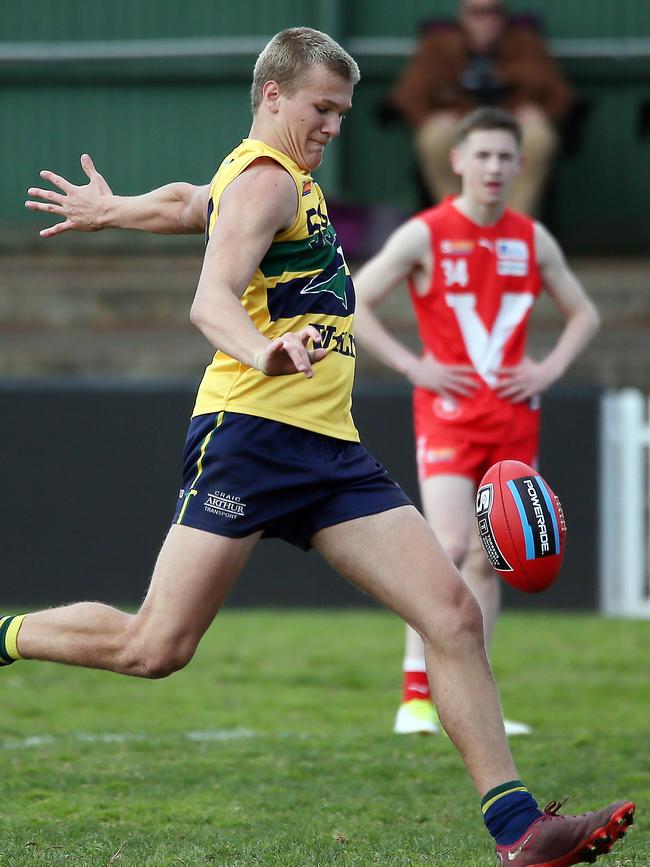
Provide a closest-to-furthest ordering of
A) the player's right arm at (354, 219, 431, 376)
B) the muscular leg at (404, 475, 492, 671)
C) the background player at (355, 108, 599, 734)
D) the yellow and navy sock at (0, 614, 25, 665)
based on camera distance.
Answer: the yellow and navy sock at (0, 614, 25, 665), the muscular leg at (404, 475, 492, 671), the background player at (355, 108, 599, 734), the player's right arm at (354, 219, 431, 376)

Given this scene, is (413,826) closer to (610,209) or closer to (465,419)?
(465,419)

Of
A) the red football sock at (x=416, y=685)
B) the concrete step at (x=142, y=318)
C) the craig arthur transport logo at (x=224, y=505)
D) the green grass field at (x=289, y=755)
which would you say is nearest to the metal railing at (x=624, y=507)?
the green grass field at (x=289, y=755)

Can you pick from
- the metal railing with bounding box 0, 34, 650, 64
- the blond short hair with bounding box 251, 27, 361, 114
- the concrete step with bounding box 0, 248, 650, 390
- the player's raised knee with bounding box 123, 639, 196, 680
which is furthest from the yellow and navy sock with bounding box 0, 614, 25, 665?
the metal railing with bounding box 0, 34, 650, 64

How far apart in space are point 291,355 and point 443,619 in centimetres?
100

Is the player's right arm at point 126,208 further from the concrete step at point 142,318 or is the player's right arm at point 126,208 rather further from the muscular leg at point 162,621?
the concrete step at point 142,318

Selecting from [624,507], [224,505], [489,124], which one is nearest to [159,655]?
[224,505]

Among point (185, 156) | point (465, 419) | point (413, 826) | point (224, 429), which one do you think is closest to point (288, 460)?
point (224, 429)

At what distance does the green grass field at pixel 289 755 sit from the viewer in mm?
4945

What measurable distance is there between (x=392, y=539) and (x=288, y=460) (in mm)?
380

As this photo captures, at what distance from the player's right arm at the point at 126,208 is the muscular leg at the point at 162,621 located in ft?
3.57

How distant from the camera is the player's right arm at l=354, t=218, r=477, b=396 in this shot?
691 centimetres

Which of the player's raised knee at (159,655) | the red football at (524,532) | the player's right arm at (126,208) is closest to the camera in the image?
the player's raised knee at (159,655)

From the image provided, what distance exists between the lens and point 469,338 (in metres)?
6.95

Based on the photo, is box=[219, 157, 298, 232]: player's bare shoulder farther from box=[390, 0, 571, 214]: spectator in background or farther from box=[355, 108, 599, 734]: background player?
box=[390, 0, 571, 214]: spectator in background
